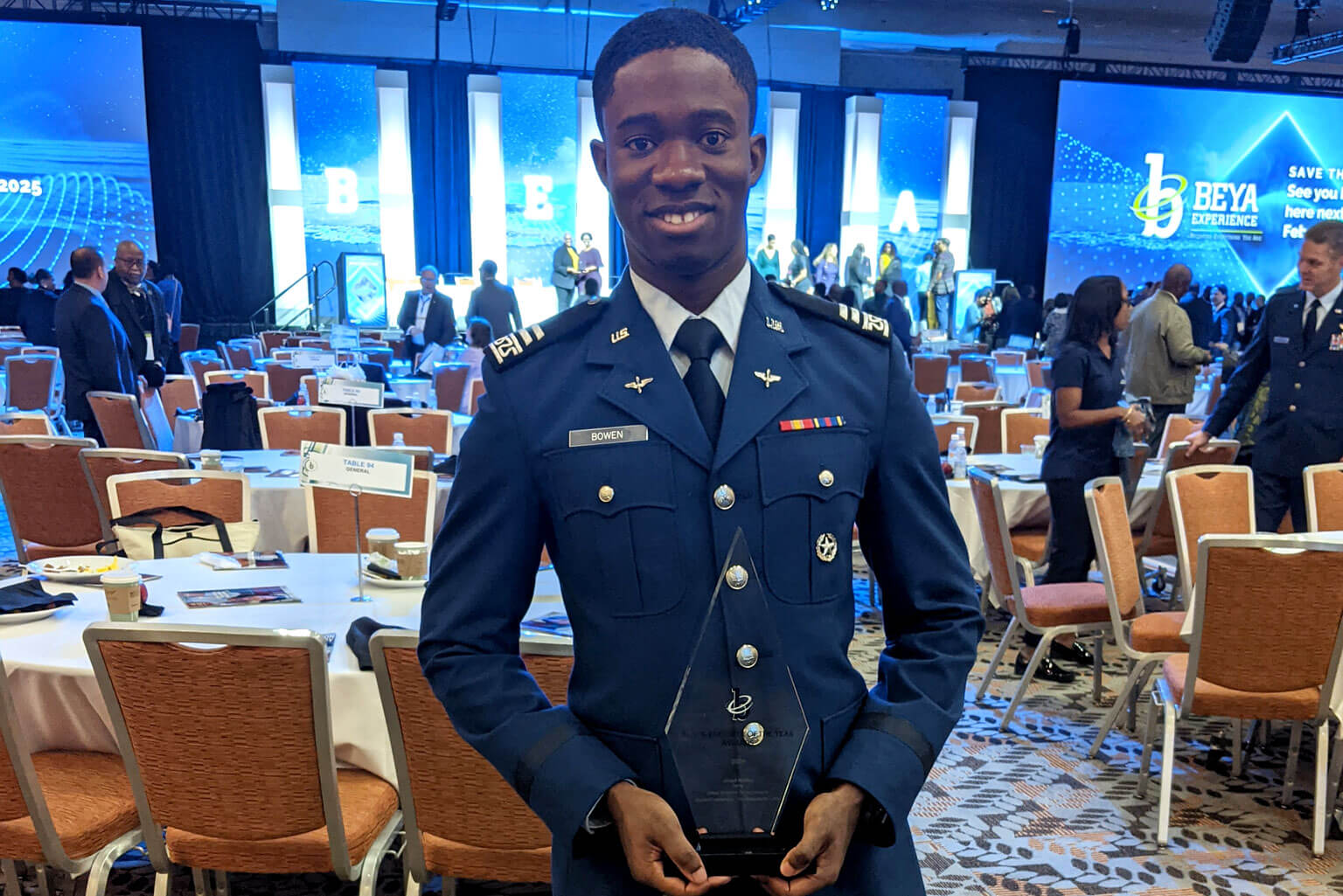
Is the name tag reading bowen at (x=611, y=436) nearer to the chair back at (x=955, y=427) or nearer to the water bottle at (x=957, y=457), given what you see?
the water bottle at (x=957, y=457)

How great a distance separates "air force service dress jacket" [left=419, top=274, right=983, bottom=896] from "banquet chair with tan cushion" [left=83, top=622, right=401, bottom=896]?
3.62ft

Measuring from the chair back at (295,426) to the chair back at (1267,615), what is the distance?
4.05m

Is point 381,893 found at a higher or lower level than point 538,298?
lower

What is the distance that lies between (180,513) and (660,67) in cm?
302

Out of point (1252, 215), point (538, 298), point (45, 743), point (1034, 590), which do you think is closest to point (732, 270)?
point (45, 743)

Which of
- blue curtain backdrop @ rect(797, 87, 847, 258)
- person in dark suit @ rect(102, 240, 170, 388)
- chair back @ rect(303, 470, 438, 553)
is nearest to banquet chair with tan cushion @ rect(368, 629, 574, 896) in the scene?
chair back @ rect(303, 470, 438, 553)

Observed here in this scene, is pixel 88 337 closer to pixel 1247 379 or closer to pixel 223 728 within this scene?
pixel 223 728

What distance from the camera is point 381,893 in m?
2.85

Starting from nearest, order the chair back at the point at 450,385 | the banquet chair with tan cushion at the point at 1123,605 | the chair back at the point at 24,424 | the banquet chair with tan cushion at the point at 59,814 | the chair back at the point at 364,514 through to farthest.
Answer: the banquet chair with tan cushion at the point at 59,814, the banquet chair with tan cushion at the point at 1123,605, the chair back at the point at 364,514, the chair back at the point at 24,424, the chair back at the point at 450,385

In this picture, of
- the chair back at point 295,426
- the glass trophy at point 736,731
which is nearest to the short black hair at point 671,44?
the glass trophy at point 736,731

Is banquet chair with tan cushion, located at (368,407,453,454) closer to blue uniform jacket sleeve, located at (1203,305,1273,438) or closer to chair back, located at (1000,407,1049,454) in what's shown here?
chair back, located at (1000,407,1049,454)

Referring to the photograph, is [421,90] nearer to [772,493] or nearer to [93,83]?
[93,83]

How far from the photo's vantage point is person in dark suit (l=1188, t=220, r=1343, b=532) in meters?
4.37

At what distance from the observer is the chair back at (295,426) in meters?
5.58
